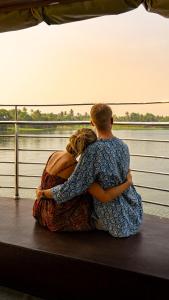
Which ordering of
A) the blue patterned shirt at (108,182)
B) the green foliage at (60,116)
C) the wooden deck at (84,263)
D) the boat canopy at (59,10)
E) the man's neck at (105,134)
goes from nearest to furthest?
the wooden deck at (84,263)
the blue patterned shirt at (108,182)
the man's neck at (105,134)
the boat canopy at (59,10)
the green foliage at (60,116)

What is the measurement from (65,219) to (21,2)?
1.72 m

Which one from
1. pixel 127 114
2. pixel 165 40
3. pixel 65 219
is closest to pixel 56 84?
pixel 165 40

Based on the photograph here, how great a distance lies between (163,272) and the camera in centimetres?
212

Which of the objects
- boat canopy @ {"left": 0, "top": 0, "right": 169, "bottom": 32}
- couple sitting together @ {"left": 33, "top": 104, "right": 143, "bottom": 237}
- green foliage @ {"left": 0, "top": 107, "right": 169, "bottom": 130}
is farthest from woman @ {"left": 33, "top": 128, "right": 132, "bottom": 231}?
green foliage @ {"left": 0, "top": 107, "right": 169, "bottom": 130}

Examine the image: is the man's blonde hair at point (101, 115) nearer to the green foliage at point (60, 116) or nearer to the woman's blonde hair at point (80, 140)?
the woman's blonde hair at point (80, 140)

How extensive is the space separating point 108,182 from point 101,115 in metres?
0.42

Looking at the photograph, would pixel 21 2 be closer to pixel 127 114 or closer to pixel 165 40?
pixel 127 114

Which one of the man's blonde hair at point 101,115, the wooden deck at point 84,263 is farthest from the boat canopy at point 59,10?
the wooden deck at point 84,263

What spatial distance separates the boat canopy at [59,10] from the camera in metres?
2.86

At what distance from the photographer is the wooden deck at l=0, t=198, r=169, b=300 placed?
2.15 metres

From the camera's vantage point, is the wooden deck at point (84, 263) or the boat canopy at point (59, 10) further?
the boat canopy at point (59, 10)

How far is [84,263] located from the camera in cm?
226

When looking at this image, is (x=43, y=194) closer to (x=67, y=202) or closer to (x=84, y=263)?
(x=67, y=202)

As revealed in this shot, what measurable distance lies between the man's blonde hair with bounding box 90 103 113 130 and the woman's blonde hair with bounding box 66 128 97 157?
70 mm
